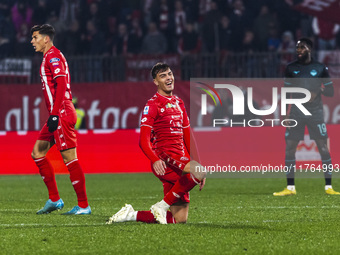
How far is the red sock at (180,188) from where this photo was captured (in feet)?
23.5

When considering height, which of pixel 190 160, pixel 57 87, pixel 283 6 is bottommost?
pixel 190 160

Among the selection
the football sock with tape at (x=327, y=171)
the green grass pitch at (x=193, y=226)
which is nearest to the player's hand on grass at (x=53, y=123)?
the green grass pitch at (x=193, y=226)

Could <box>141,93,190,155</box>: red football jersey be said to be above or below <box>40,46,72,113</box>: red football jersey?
below

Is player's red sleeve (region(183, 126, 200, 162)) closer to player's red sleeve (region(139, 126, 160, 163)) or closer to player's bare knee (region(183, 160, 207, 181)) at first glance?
player's bare knee (region(183, 160, 207, 181))

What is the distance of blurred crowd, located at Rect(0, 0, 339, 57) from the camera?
18875 mm

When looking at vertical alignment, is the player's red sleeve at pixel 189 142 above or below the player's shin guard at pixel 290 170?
above

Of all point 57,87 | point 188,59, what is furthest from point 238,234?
point 188,59

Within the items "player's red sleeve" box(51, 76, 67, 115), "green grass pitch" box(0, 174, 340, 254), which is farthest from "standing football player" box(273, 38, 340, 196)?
"player's red sleeve" box(51, 76, 67, 115)

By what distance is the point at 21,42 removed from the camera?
20.4m

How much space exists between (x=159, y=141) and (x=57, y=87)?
5.11 feet

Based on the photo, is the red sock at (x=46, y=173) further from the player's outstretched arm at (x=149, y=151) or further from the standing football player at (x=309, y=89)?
the standing football player at (x=309, y=89)

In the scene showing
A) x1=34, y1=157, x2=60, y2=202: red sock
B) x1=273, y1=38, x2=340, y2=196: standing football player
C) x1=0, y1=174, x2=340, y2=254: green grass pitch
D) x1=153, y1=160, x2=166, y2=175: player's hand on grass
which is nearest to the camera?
x1=0, y1=174, x2=340, y2=254: green grass pitch

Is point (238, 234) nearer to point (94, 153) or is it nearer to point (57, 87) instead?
point (57, 87)

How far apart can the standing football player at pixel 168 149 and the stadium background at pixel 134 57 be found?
7634 millimetres
